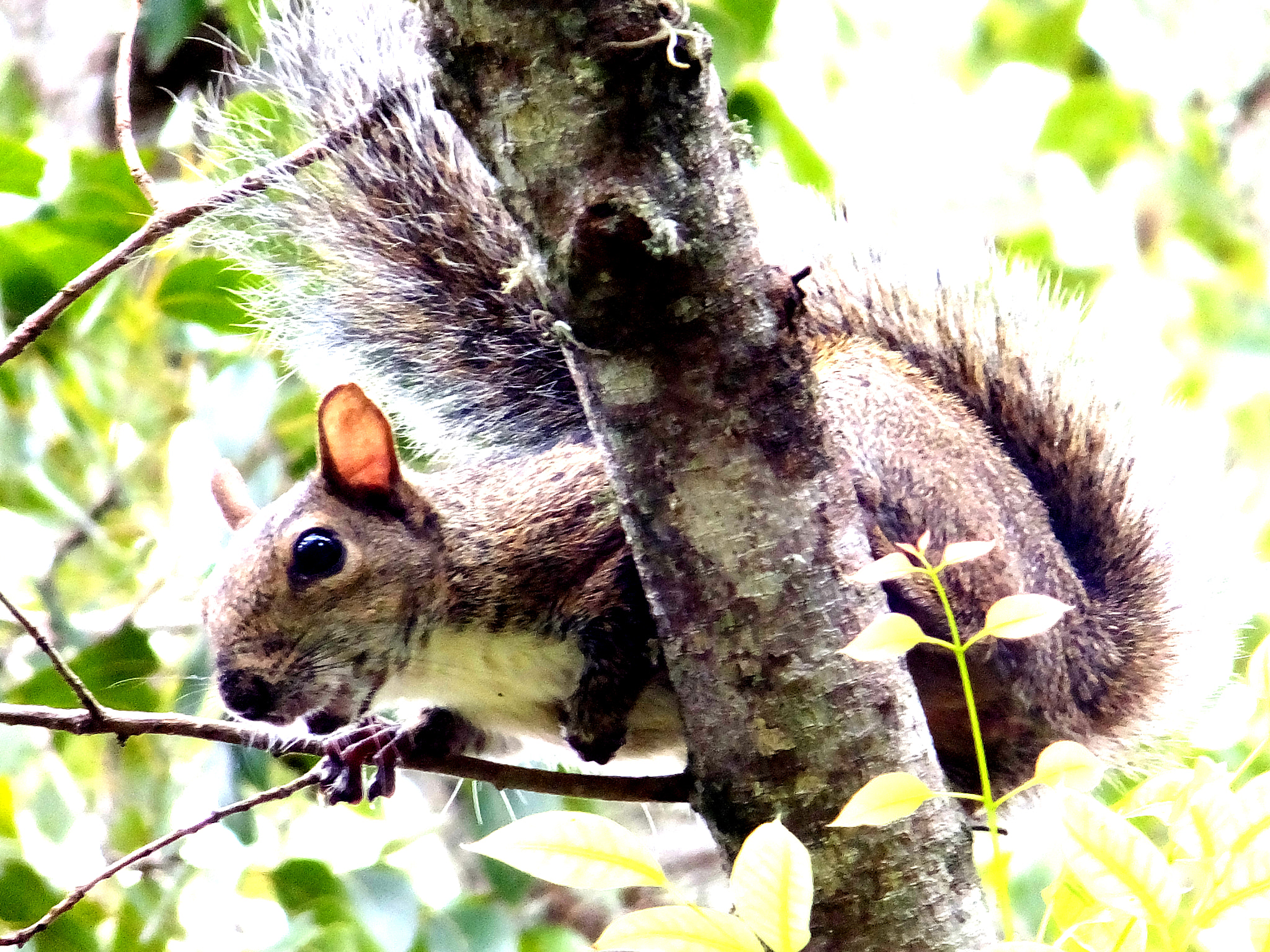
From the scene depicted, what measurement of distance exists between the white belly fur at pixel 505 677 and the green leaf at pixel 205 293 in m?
0.59

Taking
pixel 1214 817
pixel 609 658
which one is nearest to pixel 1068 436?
pixel 609 658

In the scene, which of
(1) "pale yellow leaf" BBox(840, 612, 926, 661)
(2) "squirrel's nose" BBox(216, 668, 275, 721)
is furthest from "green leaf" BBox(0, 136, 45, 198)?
(1) "pale yellow leaf" BBox(840, 612, 926, 661)

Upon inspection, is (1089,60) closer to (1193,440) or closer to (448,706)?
(1193,440)

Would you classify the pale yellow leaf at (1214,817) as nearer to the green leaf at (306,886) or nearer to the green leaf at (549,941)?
the green leaf at (549,941)

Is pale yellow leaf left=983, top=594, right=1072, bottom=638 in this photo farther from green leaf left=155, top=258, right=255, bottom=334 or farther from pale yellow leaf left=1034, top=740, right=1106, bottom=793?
green leaf left=155, top=258, right=255, bottom=334

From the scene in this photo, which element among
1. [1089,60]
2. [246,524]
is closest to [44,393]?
[246,524]

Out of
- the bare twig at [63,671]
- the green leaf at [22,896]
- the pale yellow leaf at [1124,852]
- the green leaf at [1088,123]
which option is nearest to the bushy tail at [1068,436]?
the pale yellow leaf at [1124,852]

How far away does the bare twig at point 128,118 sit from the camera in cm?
142

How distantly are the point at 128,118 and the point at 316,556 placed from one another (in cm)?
53

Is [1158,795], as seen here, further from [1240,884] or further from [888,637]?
[888,637]

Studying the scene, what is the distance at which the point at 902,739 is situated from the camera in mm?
1153

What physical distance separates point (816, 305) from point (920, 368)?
0.51ft

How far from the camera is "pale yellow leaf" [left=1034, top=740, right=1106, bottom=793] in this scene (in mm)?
879

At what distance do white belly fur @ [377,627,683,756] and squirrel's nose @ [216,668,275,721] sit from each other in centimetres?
14
